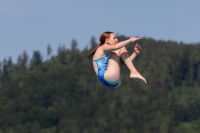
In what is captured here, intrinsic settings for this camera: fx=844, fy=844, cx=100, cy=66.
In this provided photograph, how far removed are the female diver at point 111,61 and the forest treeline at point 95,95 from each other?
125371 mm

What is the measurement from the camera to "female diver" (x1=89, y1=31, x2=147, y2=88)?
65.1ft

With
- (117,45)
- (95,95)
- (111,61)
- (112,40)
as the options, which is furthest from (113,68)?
(95,95)

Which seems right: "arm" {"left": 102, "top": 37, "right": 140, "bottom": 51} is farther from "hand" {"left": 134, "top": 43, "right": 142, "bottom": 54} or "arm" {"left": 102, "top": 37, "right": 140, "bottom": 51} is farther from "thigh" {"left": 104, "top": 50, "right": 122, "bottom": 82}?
"hand" {"left": 134, "top": 43, "right": 142, "bottom": 54}

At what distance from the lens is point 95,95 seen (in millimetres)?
176750

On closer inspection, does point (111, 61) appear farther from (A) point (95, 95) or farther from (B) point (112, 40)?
(A) point (95, 95)

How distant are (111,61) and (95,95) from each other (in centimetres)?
15686

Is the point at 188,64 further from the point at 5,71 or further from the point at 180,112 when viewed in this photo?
the point at 5,71

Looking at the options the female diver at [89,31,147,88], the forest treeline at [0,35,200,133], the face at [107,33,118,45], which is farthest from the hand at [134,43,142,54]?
the forest treeline at [0,35,200,133]

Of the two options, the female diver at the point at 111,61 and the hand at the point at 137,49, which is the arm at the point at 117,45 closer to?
the female diver at the point at 111,61

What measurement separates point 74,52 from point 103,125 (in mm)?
41327

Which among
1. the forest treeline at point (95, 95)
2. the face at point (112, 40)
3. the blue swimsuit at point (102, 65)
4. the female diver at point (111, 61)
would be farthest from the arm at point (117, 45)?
the forest treeline at point (95, 95)

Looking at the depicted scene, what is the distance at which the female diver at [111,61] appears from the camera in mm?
19844

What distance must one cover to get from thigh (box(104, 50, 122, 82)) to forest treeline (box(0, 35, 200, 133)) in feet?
412

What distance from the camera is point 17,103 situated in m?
166
